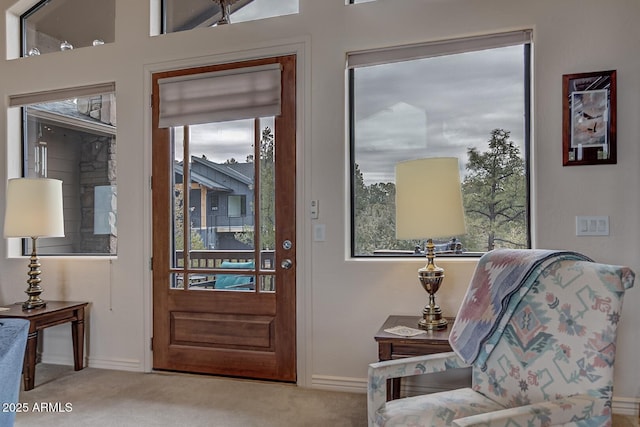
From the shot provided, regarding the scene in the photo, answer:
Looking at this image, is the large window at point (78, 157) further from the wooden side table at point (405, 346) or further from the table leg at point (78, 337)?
the wooden side table at point (405, 346)

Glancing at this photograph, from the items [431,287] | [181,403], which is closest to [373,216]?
[431,287]

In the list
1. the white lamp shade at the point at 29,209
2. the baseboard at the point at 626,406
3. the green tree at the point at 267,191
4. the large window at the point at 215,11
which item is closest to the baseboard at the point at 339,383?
the green tree at the point at 267,191

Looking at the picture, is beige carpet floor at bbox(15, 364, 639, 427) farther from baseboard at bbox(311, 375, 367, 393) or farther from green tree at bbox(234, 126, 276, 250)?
green tree at bbox(234, 126, 276, 250)

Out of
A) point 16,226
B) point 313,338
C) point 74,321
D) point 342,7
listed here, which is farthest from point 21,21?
point 313,338

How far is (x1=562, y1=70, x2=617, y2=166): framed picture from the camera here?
7.73 ft

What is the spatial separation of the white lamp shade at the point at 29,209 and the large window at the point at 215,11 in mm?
1480

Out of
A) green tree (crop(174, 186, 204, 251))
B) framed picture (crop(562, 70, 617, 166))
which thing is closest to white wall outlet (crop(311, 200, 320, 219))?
green tree (crop(174, 186, 204, 251))

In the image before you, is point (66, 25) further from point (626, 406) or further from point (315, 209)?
point (626, 406)

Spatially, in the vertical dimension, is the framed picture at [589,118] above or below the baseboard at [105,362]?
above

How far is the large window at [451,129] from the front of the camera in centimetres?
263

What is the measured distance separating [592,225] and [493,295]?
3.42ft

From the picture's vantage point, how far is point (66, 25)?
368 centimetres

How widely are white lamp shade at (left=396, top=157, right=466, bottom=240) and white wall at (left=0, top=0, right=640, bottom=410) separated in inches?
23.7

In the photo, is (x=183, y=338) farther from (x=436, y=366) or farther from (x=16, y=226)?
(x=436, y=366)
